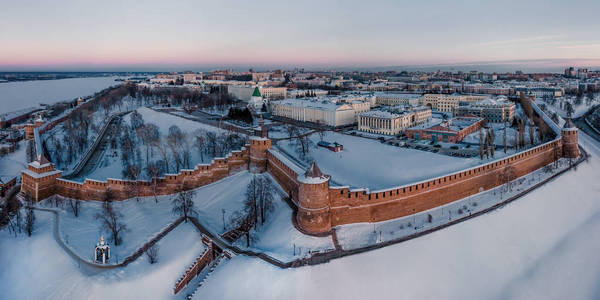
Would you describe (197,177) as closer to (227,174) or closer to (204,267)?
(227,174)

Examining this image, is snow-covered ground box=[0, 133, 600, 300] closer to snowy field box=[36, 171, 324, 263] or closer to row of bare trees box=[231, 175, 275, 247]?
snowy field box=[36, 171, 324, 263]

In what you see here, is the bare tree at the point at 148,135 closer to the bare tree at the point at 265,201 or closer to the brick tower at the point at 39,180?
the brick tower at the point at 39,180

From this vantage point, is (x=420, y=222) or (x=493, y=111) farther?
(x=493, y=111)

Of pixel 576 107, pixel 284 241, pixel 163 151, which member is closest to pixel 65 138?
pixel 163 151

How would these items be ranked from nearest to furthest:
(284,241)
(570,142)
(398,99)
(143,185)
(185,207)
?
(284,241)
(185,207)
(143,185)
(570,142)
(398,99)

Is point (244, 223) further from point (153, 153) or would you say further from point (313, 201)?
point (153, 153)

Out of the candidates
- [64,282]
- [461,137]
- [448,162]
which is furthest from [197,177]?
[461,137]

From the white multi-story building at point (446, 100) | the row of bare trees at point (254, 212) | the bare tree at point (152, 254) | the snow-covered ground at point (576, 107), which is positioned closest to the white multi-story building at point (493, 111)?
the white multi-story building at point (446, 100)

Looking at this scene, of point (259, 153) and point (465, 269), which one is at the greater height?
point (259, 153)
